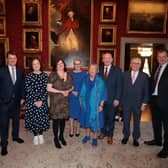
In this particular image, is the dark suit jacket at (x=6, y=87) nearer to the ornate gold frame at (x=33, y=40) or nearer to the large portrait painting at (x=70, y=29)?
the large portrait painting at (x=70, y=29)

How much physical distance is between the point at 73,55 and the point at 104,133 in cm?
341

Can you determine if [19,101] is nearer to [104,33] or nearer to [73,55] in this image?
[73,55]

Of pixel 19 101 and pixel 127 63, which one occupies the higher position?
pixel 127 63

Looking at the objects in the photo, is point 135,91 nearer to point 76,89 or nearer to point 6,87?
point 76,89

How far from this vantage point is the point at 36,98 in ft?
13.8

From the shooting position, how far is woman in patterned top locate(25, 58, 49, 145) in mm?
4164

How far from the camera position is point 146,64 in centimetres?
857

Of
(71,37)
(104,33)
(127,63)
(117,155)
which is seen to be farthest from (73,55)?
(117,155)

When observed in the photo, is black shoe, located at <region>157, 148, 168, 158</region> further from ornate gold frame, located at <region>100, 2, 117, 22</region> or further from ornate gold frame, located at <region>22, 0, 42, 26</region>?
ornate gold frame, located at <region>22, 0, 42, 26</region>

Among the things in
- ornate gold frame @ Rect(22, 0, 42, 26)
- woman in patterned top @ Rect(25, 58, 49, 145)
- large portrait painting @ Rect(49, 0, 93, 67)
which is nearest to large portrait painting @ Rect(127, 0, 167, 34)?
large portrait painting @ Rect(49, 0, 93, 67)

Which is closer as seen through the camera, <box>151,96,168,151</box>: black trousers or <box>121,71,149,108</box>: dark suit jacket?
<box>151,96,168,151</box>: black trousers

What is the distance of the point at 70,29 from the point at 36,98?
12.2 ft

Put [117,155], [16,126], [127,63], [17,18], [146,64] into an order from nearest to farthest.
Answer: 1. [117,155]
2. [16,126]
3. [17,18]
4. [127,63]
5. [146,64]

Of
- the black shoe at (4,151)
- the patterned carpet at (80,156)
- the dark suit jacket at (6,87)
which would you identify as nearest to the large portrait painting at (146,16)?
the patterned carpet at (80,156)
